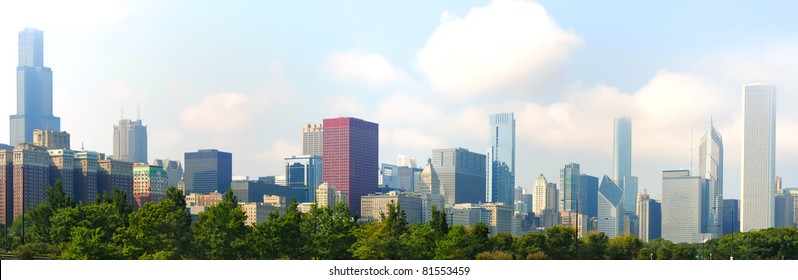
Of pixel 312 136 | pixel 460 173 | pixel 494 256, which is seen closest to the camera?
pixel 494 256

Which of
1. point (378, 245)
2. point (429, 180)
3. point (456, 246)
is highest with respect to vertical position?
point (378, 245)

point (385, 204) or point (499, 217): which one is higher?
point (385, 204)

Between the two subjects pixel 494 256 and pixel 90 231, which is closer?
pixel 90 231

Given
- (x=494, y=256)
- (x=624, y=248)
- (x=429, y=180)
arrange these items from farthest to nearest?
(x=429, y=180) < (x=624, y=248) < (x=494, y=256)

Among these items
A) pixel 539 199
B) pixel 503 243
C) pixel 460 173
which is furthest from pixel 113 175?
pixel 503 243

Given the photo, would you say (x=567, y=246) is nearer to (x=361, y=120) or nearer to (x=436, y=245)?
(x=436, y=245)

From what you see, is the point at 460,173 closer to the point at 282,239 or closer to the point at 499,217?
the point at 499,217
